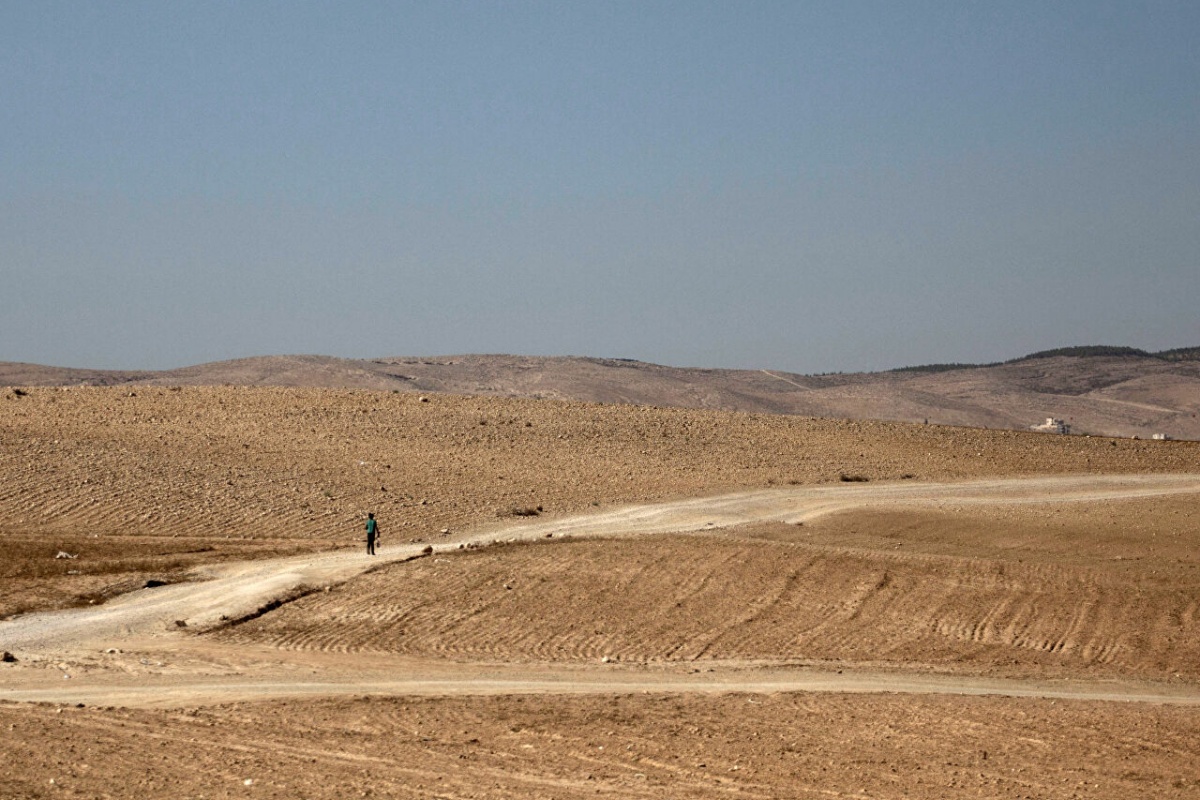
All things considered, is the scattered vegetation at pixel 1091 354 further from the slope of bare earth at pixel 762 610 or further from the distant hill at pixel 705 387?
the slope of bare earth at pixel 762 610

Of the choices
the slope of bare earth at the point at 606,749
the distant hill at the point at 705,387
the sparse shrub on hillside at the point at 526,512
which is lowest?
the slope of bare earth at the point at 606,749

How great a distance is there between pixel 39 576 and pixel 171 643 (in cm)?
666

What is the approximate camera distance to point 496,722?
1518 cm

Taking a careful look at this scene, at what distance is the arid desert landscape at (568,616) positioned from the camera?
44.6 feet

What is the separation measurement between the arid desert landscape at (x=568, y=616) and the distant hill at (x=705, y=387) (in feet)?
164

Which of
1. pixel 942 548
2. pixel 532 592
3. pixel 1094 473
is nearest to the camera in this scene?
pixel 532 592

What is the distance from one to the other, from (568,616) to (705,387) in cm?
9225

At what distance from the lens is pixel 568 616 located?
2184 cm

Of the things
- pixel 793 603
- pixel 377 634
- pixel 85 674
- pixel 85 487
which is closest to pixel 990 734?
pixel 793 603

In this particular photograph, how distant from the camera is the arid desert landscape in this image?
1359 cm

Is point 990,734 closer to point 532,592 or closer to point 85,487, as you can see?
point 532,592

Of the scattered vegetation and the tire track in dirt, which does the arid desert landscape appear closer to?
the tire track in dirt

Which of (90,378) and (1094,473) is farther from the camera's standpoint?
(90,378)

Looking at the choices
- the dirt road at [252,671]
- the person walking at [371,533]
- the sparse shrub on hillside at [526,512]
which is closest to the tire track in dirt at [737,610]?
the dirt road at [252,671]
